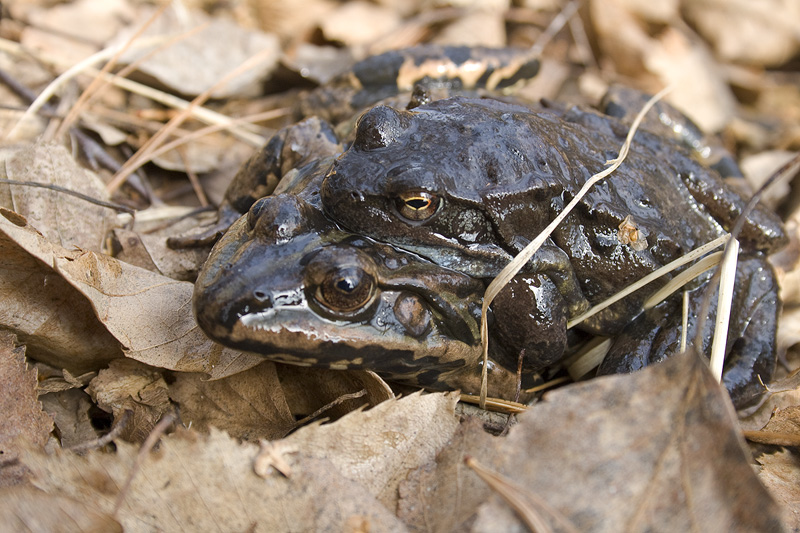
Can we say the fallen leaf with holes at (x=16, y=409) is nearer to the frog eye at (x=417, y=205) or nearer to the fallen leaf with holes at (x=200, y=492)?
the fallen leaf with holes at (x=200, y=492)

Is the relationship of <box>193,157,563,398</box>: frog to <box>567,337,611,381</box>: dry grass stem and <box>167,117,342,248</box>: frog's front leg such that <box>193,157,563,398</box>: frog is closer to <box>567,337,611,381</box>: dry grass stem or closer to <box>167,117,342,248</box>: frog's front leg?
<box>167,117,342,248</box>: frog's front leg

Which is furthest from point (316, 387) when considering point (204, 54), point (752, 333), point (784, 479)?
point (204, 54)

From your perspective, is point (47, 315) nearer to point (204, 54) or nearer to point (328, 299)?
point (328, 299)

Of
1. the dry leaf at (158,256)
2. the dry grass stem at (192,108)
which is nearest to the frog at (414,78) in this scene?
the dry grass stem at (192,108)

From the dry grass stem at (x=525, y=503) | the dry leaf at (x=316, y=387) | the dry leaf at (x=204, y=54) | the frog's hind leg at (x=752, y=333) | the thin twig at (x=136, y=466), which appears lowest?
the thin twig at (x=136, y=466)

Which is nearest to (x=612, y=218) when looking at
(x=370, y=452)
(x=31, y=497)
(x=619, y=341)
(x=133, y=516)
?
(x=619, y=341)

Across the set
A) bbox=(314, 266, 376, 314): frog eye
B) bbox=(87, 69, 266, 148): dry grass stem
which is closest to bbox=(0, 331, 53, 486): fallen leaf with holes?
bbox=(314, 266, 376, 314): frog eye
